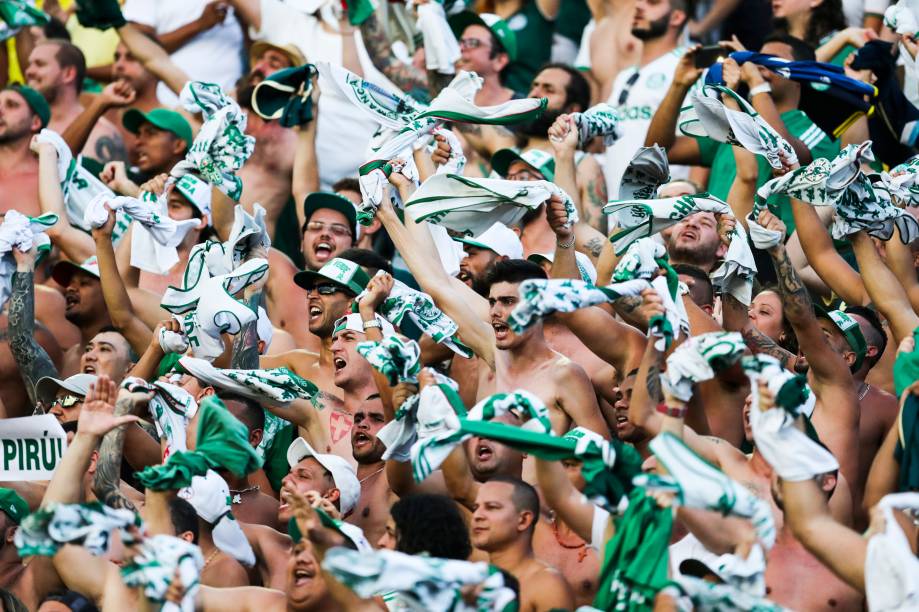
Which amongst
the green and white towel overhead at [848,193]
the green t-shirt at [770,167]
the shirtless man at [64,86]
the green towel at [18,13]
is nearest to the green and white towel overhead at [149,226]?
the shirtless man at [64,86]

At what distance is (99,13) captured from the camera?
11.2 metres

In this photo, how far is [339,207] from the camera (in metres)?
9.52

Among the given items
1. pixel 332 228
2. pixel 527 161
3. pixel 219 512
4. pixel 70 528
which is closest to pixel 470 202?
pixel 527 161

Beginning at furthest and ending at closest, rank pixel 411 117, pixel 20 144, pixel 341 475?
pixel 20 144
pixel 411 117
pixel 341 475

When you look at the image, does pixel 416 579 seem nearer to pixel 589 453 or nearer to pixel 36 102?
pixel 589 453

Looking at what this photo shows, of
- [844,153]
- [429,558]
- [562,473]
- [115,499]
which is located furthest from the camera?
[844,153]

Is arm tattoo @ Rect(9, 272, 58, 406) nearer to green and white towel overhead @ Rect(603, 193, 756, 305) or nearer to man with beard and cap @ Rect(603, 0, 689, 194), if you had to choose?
green and white towel overhead @ Rect(603, 193, 756, 305)

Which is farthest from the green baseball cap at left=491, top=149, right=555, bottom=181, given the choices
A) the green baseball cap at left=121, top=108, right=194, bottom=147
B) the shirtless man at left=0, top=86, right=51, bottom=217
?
the shirtless man at left=0, top=86, right=51, bottom=217

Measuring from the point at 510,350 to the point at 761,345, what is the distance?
103 cm

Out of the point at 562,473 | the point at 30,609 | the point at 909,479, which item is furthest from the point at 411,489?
the point at 909,479

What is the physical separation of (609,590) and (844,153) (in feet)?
8.77

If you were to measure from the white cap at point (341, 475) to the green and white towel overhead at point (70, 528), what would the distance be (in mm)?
1630

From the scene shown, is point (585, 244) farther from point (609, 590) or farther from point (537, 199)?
point (609, 590)

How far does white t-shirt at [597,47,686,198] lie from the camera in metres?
10.4
